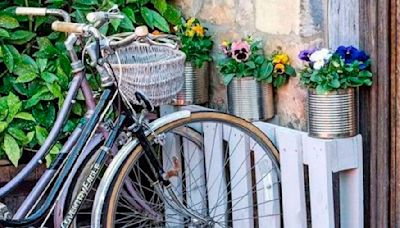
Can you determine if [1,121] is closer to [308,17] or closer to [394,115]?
[308,17]

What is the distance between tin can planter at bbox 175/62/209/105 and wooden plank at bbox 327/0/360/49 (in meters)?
0.80

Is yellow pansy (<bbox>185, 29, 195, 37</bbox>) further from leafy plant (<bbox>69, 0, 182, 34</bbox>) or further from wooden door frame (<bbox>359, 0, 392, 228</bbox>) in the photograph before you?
wooden door frame (<bbox>359, 0, 392, 228</bbox>)

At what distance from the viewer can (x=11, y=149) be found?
3232 millimetres

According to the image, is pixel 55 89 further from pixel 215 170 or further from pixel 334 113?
pixel 334 113

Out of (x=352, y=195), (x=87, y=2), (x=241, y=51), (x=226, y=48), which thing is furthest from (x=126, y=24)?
(x=352, y=195)

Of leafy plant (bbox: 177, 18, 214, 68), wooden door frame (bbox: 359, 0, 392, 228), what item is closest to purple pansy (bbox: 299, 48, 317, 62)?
wooden door frame (bbox: 359, 0, 392, 228)

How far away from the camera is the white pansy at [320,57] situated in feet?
8.48

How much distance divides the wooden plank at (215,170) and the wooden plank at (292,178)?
1.12 feet

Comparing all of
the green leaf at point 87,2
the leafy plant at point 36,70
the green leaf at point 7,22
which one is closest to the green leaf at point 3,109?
the leafy plant at point 36,70

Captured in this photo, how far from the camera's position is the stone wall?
279 cm

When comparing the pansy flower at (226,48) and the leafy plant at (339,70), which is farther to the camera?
the pansy flower at (226,48)

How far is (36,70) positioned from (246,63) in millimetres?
957

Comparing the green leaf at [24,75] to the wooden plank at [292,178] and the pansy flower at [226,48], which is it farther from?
the wooden plank at [292,178]

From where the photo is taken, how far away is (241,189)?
3.10 metres
